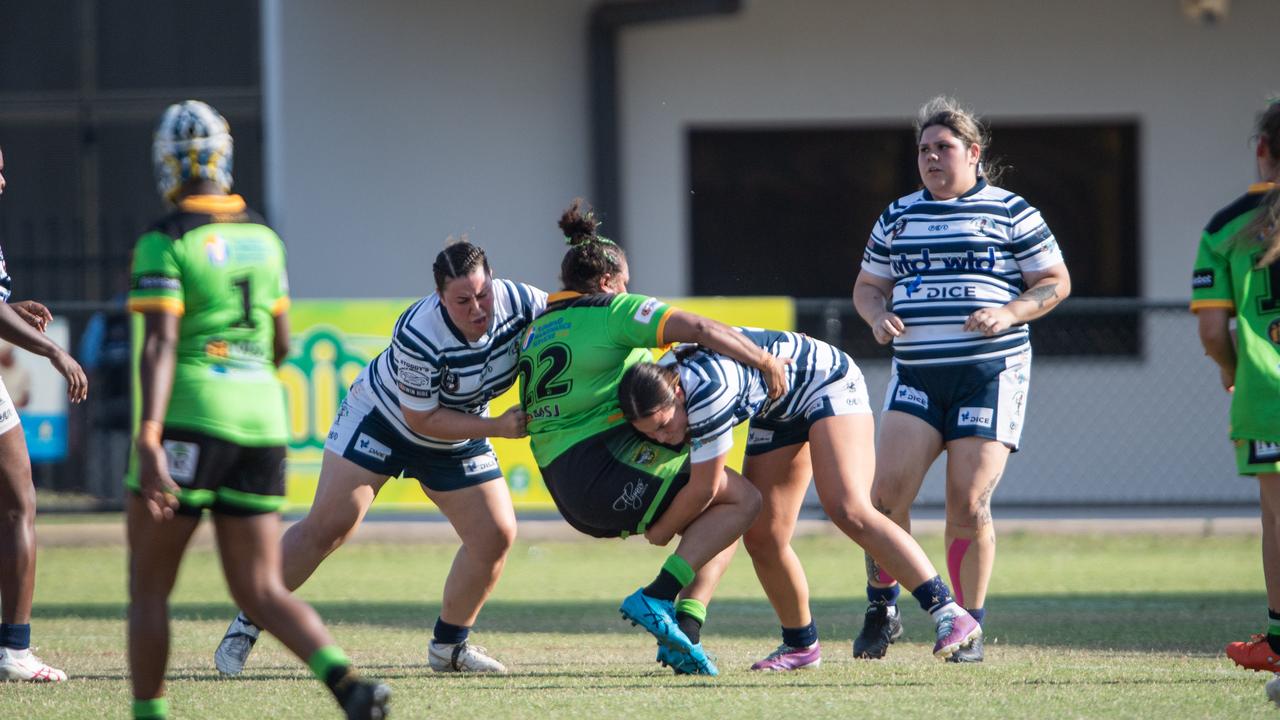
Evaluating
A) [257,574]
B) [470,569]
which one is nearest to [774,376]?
[470,569]

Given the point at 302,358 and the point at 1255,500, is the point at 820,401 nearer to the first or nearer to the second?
the point at 302,358

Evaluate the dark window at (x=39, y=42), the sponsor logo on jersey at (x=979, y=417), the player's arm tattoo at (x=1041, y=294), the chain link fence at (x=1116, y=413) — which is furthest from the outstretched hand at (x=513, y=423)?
the dark window at (x=39, y=42)

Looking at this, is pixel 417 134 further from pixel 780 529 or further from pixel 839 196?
pixel 780 529

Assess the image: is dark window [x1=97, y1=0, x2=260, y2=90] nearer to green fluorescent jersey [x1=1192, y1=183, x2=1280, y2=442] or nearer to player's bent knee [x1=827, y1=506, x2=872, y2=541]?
player's bent knee [x1=827, y1=506, x2=872, y2=541]

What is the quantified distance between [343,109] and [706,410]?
847 centimetres

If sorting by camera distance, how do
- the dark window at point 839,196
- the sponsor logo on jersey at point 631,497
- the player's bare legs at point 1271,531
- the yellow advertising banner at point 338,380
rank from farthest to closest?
the dark window at point 839,196, the yellow advertising banner at point 338,380, the sponsor logo on jersey at point 631,497, the player's bare legs at point 1271,531

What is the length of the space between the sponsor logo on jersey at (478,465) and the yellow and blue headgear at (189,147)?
197 centimetres

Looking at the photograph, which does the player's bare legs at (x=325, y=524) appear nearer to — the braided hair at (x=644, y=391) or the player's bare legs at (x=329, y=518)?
the player's bare legs at (x=329, y=518)

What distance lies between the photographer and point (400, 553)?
1109cm

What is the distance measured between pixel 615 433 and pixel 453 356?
67cm

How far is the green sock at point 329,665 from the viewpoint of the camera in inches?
163

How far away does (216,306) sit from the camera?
4242 mm

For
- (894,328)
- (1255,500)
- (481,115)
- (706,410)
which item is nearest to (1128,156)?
(1255,500)

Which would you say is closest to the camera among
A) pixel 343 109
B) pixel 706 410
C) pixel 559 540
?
pixel 706 410
